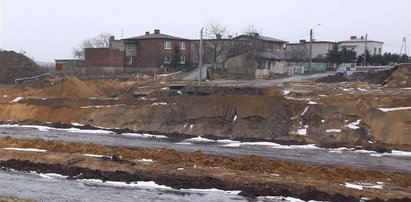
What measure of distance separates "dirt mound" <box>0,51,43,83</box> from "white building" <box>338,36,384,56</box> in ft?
222

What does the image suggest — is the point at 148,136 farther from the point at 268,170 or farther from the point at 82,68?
the point at 82,68

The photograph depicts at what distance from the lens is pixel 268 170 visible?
48.0 ft

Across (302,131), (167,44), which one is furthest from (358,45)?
(302,131)

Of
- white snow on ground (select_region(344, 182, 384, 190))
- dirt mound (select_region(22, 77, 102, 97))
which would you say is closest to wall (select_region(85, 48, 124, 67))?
dirt mound (select_region(22, 77, 102, 97))

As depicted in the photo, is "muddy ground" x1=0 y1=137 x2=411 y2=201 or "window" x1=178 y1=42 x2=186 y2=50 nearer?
"muddy ground" x1=0 y1=137 x2=411 y2=201

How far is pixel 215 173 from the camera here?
13.8 m

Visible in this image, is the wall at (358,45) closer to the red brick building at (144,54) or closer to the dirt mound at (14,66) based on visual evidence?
the red brick building at (144,54)

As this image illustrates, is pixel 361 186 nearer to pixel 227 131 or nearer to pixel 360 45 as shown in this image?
pixel 227 131

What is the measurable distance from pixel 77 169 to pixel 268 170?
586 cm

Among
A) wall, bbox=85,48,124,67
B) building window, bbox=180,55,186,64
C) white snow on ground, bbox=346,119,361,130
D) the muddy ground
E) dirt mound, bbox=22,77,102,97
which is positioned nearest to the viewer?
the muddy ground

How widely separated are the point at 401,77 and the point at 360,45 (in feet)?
232

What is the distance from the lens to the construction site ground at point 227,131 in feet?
42.4

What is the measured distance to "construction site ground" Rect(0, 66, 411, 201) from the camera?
12.9 metres

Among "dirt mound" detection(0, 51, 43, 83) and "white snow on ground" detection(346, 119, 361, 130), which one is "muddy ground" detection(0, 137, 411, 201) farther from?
"dirt mound" detection(0, 51, 43, 83)
